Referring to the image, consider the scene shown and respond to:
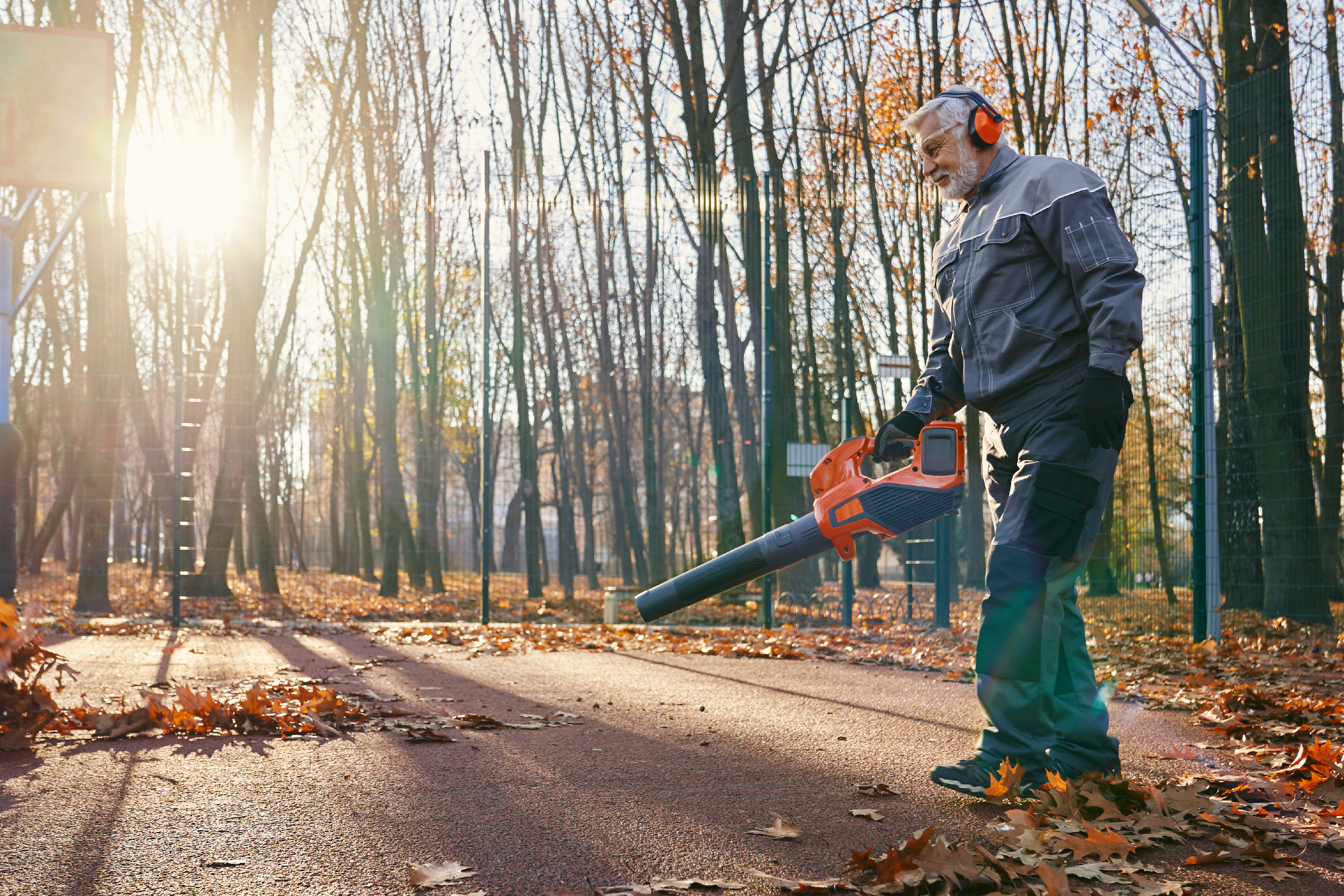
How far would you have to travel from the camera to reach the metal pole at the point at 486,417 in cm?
1082

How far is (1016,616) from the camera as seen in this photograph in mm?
3051

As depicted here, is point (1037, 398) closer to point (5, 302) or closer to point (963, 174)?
point (963, 174)

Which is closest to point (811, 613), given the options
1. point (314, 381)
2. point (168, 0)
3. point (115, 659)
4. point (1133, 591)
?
point (1133, 591)

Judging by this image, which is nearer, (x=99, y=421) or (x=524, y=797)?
(x=524, y=797)

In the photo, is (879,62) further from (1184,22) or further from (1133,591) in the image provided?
(1133,591)

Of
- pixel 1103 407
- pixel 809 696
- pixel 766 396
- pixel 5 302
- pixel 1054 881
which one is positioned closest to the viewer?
pixel 1054 881

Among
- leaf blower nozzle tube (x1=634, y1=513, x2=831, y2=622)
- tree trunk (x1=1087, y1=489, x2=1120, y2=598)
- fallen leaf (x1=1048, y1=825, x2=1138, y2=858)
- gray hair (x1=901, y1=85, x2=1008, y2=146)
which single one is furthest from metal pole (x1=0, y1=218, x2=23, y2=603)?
tree trunk (x1=1087, y1=489, x2=1120, y2=598)

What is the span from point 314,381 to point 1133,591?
29.5m

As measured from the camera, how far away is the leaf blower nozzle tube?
3.18m

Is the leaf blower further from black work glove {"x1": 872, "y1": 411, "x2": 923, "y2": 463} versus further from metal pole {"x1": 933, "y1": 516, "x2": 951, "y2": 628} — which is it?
metal pole {"x1": 933, "y1": 516, "x2": 951, "y2": 628}

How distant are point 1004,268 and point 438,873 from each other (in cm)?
238

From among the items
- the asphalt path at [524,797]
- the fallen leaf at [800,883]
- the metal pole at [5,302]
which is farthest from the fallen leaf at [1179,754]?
the metal pole at [5,302]

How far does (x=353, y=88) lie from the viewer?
18438 mm

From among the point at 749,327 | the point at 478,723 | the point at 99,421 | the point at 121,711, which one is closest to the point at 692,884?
the point at 478,723
